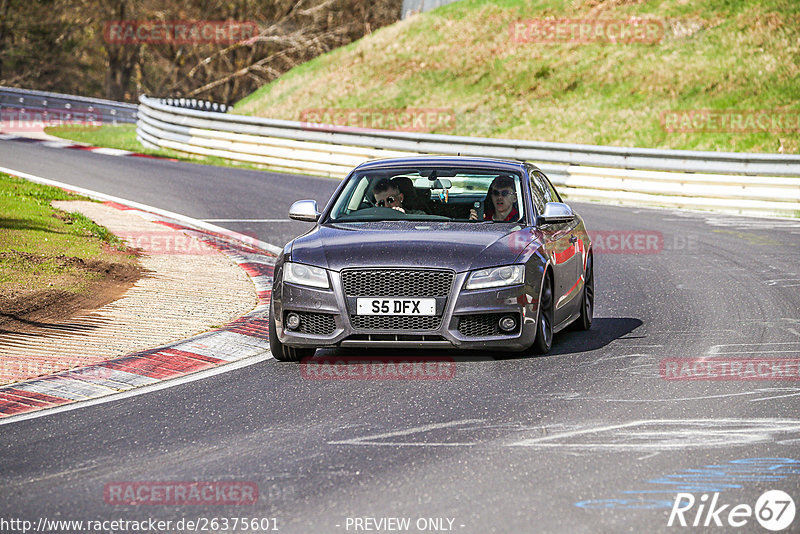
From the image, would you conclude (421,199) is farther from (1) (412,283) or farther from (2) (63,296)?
(2) (63,296)

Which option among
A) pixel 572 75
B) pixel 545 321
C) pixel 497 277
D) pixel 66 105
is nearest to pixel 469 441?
pixel 497 277

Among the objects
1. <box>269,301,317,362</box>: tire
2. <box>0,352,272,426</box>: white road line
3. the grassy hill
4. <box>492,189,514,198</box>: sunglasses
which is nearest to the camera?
<box>0,352,272,426</box>: white road line

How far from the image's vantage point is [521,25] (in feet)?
131

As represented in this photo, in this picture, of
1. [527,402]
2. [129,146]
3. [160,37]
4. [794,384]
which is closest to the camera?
[527,402]

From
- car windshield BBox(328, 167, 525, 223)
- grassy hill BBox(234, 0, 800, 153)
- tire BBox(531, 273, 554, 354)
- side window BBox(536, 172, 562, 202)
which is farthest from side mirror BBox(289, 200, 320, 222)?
grassy hill BBox(234, 0, 800, 153)

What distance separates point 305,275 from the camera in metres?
8.84

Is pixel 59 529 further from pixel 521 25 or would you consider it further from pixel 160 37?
pixel 160 37

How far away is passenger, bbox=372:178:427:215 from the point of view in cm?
1000

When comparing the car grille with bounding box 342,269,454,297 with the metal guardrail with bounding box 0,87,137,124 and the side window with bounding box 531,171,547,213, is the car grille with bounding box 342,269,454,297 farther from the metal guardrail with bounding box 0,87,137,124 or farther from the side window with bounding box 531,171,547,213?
the metal guardrail with bounding box 0,87,137,124

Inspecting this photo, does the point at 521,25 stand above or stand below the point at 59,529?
above

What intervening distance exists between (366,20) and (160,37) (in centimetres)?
983

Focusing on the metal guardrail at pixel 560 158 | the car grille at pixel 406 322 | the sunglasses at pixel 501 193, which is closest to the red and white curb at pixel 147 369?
the car grille at pixel 406 322

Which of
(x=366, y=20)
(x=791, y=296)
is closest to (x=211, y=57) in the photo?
(x=366, y=20)

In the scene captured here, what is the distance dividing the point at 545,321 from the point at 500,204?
3.91 feet
